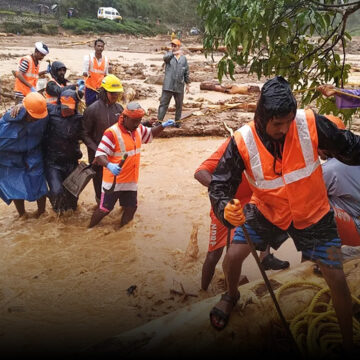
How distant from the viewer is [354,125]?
902 centimetres

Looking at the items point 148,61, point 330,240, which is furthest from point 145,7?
point 330,240

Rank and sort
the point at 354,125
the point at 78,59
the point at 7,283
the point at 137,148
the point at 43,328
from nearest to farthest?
the point at 43,328, the point at 7,283, the point at 137,148, the point at 354,125, the point at 78,59

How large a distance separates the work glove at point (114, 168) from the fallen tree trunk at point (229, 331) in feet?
6.25

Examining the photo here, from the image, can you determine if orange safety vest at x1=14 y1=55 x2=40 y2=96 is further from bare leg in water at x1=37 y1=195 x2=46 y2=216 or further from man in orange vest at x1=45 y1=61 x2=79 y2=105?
bare leg in water at x1=37 y1=195 x2=46 y2=216

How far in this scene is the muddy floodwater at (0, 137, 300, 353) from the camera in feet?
10.4

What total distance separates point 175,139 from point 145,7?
40.6 metres

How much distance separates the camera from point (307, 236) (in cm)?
253

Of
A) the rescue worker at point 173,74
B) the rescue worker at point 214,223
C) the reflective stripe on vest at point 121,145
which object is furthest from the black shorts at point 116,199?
the rescue worker at point 173,74

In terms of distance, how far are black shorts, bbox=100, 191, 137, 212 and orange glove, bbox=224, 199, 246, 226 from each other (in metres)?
2.52

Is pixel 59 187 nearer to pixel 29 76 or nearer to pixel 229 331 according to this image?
pixel 229 331

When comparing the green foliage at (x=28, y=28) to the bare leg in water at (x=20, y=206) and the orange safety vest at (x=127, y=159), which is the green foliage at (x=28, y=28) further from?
the orange safety vest at (x=127, y=159)

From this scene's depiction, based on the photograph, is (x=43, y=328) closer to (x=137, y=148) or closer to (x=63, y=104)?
(x=137, y=148)

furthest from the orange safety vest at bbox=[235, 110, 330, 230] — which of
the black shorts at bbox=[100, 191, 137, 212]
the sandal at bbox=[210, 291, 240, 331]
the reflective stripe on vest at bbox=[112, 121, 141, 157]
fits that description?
the black shorts at bbox=[100, 191, 137, 212]

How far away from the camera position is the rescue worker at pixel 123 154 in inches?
170
